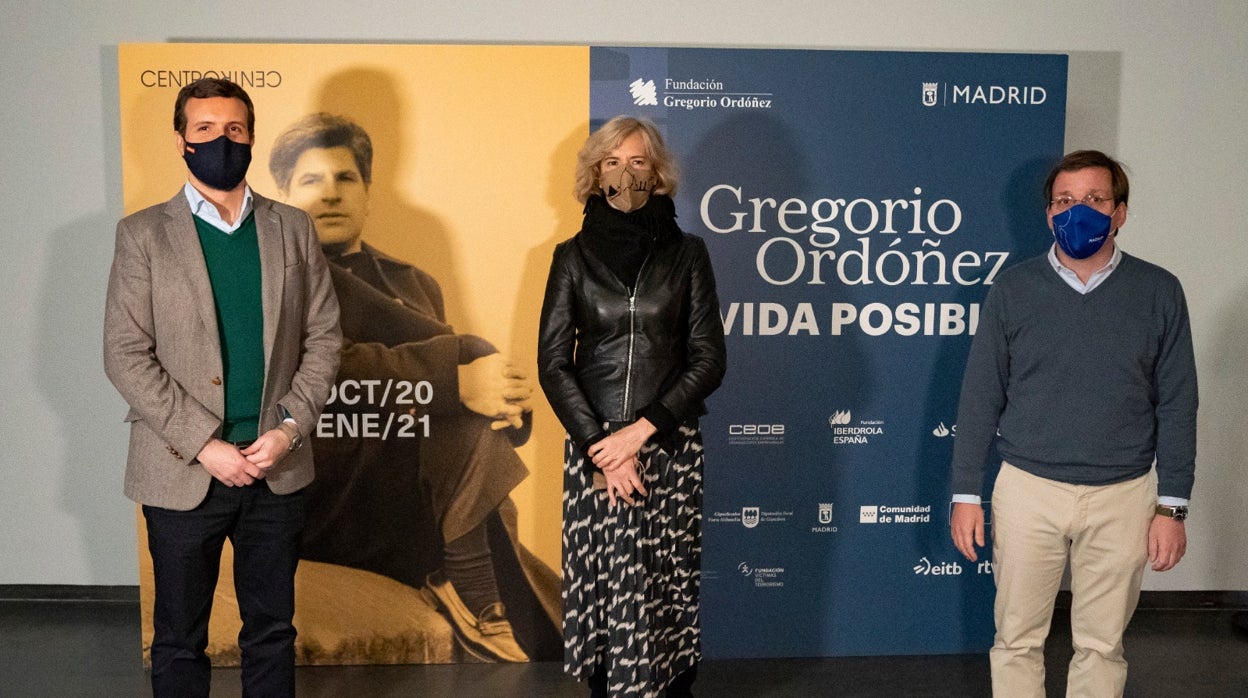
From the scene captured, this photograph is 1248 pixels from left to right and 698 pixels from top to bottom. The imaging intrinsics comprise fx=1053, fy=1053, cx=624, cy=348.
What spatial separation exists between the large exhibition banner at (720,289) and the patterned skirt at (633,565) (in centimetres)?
85

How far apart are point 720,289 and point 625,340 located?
0.95 metres

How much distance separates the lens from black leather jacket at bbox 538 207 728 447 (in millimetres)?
A: 2709

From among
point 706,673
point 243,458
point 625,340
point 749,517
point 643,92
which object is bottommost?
point 706,673

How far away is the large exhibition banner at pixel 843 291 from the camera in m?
3.53

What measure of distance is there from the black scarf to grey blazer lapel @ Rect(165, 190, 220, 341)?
3.10 feet

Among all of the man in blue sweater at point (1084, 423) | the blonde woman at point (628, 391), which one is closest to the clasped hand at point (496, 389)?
the blonde woman at point (628, 391)

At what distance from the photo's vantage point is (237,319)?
261cm

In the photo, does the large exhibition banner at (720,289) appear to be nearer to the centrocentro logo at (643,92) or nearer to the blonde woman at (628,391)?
the centrocentro logo at (643,92)

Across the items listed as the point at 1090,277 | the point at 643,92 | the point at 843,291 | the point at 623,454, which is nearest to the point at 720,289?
the point at 843,291

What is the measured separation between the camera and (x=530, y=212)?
11.6 feet

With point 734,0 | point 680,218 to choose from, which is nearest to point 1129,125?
point 734,0

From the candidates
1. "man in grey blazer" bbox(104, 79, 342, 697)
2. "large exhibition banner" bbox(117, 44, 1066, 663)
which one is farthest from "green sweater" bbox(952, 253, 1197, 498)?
"man in grey blazer" bbox(104, 79, 342, 697)

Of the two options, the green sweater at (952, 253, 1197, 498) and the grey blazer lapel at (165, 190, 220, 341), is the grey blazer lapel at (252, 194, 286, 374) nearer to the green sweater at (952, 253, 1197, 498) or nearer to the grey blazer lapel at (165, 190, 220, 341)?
the grey blazer lapel at (165, 190, 220, 341)

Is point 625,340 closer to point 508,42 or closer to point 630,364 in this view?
point 630,364
